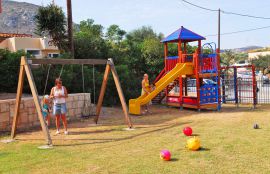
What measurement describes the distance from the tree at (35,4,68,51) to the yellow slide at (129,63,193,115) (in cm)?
601

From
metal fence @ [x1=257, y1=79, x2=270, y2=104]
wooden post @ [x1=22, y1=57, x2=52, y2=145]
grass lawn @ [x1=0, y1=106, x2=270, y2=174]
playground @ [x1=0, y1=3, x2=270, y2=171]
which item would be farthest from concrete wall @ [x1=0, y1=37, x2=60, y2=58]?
wooden post @ [x1=22, y1=57, x2=52, y2=145]

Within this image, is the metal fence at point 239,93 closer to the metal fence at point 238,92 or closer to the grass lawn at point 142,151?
the metal fence at point 238,92

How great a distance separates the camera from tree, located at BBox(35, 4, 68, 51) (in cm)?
1839

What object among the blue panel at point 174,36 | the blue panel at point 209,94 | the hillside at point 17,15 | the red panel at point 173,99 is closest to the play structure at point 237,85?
the blue panel at point 209,94

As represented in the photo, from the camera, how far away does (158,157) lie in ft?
22.3

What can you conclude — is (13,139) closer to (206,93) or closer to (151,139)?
(151,139)

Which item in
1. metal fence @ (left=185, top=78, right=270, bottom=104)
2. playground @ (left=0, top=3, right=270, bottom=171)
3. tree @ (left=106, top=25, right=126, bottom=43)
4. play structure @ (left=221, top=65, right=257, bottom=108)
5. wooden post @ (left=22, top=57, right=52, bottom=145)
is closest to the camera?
playground @ (left=0, top=3, right=270, bottom=171)

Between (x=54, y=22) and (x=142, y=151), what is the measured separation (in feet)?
42.0

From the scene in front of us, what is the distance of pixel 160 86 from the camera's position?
1485 centimetres

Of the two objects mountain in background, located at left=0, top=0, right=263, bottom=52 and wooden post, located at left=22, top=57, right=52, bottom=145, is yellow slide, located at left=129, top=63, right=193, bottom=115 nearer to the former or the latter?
wooden post, located at left=22, top=57, right=52, bottom=145

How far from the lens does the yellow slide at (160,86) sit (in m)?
14.6

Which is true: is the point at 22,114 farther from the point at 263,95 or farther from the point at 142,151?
the point at 263,95

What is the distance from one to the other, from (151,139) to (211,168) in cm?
288

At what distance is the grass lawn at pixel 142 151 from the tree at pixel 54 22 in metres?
8.67
